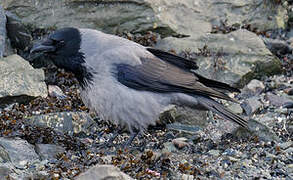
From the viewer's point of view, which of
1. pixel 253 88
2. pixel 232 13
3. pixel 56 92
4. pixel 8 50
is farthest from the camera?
pixel 232 13

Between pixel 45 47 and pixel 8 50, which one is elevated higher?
pixel 45 47

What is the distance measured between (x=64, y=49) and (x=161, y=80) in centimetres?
128

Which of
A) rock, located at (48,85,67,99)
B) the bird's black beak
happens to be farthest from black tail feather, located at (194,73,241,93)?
rock, located at (48,85,67,99)

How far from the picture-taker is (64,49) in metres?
7.13

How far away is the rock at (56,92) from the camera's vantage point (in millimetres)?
8281

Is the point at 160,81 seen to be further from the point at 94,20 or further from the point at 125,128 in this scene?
the point at 94,20

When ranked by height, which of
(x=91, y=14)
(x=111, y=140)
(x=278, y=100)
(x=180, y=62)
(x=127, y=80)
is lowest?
(x=111, y=140)

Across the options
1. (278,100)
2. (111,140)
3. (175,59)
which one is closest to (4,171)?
(111,140)

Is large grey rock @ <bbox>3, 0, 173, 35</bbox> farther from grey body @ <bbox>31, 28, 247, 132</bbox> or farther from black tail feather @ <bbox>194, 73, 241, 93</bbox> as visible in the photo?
black tail feather @ <bbox>194, 73, 241, 93</bbox>

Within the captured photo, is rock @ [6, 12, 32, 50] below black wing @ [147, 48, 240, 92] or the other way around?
below

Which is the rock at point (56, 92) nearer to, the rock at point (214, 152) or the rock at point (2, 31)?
the rock at point (2, 31)

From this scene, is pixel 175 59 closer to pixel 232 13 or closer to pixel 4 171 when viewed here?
pixel 4 171

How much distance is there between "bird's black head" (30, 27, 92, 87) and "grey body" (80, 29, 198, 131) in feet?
0.33

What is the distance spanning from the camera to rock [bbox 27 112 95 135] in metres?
7.21
